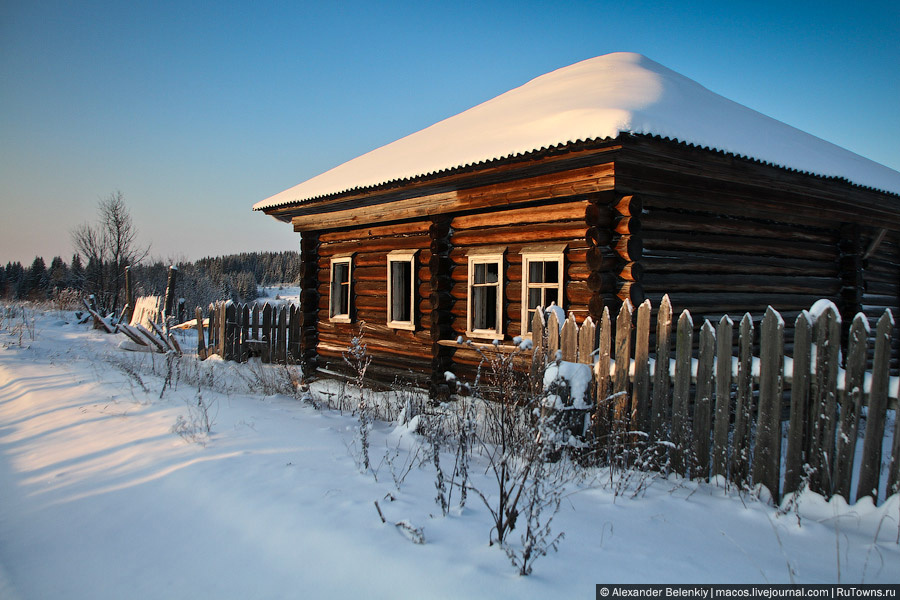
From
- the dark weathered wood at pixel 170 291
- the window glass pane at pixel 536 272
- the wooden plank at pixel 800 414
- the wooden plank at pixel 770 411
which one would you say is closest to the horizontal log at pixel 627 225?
the window glass pane at pixel 536 272

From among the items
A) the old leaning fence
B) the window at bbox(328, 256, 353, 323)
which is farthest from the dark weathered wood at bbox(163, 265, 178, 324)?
the old leaning fence

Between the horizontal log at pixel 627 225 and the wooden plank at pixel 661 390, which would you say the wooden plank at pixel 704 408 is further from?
the horizontal log at pixel 627 225

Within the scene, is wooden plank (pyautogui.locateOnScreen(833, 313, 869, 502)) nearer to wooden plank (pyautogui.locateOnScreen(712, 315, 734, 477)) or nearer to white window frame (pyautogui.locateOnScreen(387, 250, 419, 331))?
wooden plank (pyautogui.locateOnScreen(712, 315, 734, 477))

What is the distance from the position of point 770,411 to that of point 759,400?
19 centimetres

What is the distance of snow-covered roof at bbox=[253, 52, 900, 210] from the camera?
6.06 m

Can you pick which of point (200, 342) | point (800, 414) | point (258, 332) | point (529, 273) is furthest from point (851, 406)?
point (200, 342)

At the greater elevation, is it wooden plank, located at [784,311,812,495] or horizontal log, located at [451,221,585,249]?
horizontal log, located at [451,221,585,249]

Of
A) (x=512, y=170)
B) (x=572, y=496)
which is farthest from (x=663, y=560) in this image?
(x=512, y=170)

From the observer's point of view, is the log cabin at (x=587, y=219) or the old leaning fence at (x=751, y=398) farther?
the log cabin at (x=587, y=219)

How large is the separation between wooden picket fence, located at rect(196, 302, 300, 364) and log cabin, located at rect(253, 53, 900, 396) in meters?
3.55

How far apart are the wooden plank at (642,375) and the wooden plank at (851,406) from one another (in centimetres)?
133

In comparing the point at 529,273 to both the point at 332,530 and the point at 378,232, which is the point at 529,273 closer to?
the point at 378,232

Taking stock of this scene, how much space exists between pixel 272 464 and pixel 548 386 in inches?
91.1

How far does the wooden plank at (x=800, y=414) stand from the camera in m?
3.61
